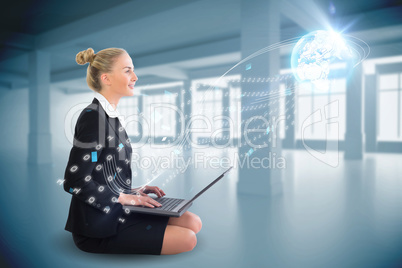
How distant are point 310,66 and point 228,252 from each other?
2.30 m

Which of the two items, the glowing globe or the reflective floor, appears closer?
the reflective floor

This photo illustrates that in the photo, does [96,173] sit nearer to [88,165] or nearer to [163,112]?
[88,165]

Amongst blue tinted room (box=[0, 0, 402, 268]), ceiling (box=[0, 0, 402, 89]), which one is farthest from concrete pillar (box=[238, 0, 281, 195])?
ceiling (box=[0, 0, 402, 89])

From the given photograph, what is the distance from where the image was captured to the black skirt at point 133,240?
58.7 inches

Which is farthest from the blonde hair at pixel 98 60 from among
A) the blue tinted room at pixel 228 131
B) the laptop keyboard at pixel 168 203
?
the laptop keyboard at pixel 168 203

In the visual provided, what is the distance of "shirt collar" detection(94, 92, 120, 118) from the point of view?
4.88 ft

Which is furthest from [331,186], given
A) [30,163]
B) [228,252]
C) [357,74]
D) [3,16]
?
[30,163]

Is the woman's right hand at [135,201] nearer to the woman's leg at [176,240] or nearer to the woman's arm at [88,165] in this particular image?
the woman's arm at [88,165]

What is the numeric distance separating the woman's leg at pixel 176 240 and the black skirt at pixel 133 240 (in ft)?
0.11

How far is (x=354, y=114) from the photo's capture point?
781 centimetres

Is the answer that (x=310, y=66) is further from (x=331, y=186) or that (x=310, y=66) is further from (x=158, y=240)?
(x=158, y=240)

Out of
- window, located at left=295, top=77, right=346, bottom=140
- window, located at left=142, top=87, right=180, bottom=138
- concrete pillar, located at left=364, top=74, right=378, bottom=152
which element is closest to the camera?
window, located at left=142, top=87, right=180, bottom=138

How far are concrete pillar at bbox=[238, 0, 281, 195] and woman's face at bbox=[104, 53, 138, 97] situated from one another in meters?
2.03

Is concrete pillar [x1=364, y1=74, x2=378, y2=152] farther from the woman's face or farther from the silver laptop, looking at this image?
the woman's face
